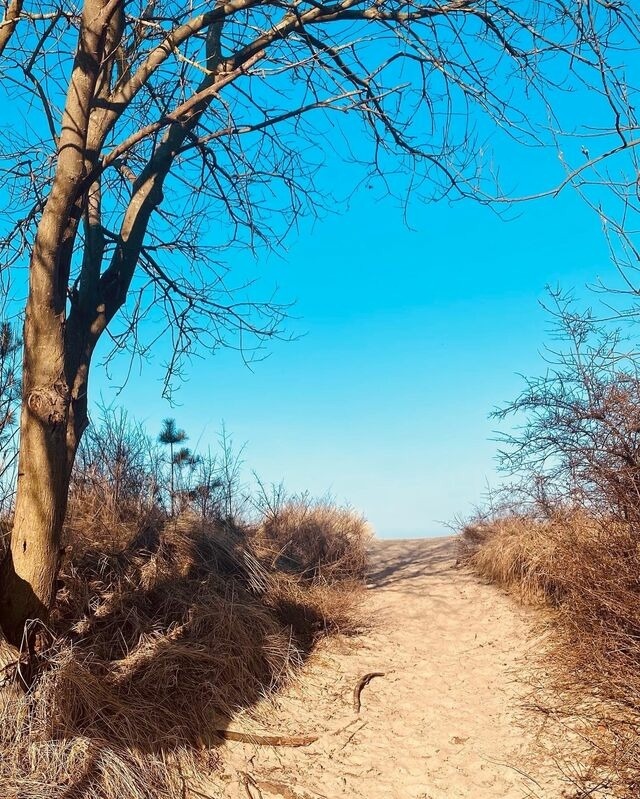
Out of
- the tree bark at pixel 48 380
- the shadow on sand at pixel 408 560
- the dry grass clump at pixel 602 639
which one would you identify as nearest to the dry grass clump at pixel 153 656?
the tree bark at pixel 48 380

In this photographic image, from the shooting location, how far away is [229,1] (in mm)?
4746

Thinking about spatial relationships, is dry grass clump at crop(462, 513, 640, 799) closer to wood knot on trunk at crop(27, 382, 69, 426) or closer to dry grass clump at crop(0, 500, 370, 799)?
dry grass clump at crop(0, 500, 370, 799)

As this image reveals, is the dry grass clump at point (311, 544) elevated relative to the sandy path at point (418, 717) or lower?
elevated

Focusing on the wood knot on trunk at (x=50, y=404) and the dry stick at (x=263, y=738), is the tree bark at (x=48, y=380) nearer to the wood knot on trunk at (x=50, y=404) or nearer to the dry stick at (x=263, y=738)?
the wood knot on trunk at (x=50, y=404)

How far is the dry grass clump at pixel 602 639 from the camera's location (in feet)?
14.8

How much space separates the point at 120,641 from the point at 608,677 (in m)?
3.77

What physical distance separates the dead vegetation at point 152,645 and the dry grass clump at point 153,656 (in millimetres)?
10

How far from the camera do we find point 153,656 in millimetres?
5188

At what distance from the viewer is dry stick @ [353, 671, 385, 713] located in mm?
5847

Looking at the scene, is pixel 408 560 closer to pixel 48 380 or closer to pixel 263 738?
pixel 263 738

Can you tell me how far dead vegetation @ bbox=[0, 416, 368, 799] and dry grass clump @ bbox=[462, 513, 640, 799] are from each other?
236 cm

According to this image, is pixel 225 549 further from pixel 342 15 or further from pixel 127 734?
pixel 342 15

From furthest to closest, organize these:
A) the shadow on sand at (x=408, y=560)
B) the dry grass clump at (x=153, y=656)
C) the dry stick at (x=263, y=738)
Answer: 1. the shadow on sand at (x=408, y=560)
2. the dry stick at (x=263, y=738)
3. the dry grass clump at (x=153, y=656)

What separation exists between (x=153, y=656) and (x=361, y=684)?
6.79 ft
